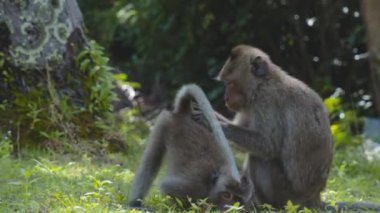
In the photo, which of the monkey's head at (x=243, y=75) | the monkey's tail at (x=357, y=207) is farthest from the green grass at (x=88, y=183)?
the monkey's head at (x=243, y=75)

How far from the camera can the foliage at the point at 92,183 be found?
5.79 metres

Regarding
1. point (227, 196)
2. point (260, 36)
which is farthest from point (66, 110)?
point (260, 36)

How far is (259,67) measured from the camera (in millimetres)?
7059

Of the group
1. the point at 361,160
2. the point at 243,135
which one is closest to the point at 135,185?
the point at 243,135

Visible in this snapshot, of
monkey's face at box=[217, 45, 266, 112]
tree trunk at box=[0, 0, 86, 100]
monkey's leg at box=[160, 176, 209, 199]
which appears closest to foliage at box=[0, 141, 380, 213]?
monkey's leg at box=[160, 176, 209, 199]

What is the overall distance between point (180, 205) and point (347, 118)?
16.4ft

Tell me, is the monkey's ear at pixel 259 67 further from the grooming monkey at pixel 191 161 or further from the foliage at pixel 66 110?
the foliage at pixel 66 110

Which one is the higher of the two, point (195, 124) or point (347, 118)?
point (195, 124)

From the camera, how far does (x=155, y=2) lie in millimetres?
13773

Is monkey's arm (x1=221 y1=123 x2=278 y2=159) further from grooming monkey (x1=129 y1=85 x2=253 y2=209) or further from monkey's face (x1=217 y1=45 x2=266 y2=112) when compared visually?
grooming monkey (x1=129 y1=85 x2=253 y2=209)

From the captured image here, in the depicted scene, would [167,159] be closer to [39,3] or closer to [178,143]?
[178,143]

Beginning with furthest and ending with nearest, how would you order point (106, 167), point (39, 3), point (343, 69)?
point (343, 69) → point (39, 3) → point (106, 167)

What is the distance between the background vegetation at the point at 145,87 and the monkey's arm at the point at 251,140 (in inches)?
32.2

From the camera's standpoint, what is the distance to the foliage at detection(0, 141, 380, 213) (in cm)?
579
